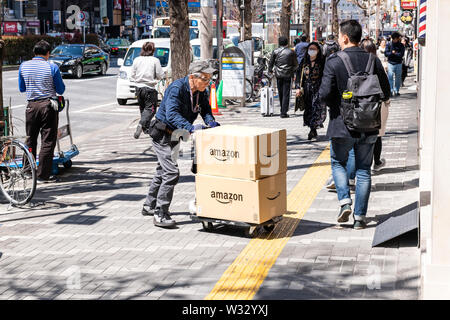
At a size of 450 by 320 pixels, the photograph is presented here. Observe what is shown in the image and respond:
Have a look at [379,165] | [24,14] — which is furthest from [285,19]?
[24,14]

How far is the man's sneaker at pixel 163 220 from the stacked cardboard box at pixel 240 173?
0.39 meters

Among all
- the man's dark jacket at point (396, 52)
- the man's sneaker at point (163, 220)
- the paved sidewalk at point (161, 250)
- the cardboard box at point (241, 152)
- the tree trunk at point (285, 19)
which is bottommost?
the paved sidewalk at point (161, 250)

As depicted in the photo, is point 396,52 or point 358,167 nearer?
point 358,167

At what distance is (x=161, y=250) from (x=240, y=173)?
0.98 metres

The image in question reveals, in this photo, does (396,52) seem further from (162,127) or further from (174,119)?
(174,119)

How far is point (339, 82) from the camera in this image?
22.8 ft

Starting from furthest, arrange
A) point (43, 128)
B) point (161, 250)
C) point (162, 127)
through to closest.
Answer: point (43, 128) < point (162, 127) < point (161, 250)

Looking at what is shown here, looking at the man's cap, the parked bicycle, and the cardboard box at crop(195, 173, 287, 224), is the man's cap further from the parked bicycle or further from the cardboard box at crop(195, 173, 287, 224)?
the parked bicycle

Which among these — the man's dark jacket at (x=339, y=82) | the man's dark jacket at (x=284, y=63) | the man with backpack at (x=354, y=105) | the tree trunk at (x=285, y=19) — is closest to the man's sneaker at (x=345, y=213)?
the man with backpack at (x=354, y=105)

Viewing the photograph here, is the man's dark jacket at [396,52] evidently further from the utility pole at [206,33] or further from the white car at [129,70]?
the white car at [129,70]

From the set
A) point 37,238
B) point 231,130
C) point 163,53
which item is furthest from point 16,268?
point 163,53

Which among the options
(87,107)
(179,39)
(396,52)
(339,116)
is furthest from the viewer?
(87,107)

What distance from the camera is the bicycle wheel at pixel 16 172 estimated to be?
8492 millimetres

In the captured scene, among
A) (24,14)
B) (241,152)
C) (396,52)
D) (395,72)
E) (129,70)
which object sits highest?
(24,14)
